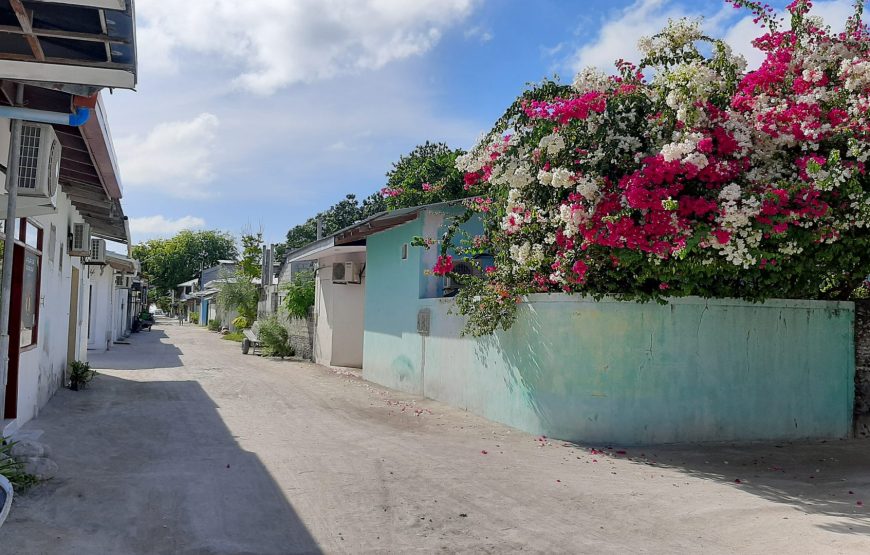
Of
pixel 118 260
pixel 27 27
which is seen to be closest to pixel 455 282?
pixel 27 27

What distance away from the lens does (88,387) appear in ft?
40.9

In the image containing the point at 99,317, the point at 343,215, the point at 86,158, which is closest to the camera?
the point at 86,158

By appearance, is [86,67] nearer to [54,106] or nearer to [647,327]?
[54,106]

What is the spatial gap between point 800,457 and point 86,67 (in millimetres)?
8312

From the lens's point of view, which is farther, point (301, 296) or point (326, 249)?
point (301, 296)

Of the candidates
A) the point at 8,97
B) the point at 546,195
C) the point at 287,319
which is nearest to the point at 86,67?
the point at 8,97

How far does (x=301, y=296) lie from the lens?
70.8ft

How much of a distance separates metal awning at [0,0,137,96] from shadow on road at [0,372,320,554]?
3234 mm

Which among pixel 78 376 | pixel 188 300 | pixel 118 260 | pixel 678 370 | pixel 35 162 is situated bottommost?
pixel 78 376

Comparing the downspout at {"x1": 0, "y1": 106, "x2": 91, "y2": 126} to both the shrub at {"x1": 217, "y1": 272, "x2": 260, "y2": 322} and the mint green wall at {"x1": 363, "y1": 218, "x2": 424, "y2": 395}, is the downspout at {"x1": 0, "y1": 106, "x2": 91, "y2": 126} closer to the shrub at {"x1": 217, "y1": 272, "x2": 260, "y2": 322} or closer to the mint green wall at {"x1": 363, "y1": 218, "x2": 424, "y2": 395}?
the mint green wall at {"x1": 363, "y1": 218, "x2": 424, "y2": 395}

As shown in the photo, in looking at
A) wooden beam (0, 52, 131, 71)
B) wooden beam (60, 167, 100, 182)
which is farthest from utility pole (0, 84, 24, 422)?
wooden beam (60, 167, 100, 182)

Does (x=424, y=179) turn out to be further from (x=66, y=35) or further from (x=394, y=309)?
(x=66, y=35)

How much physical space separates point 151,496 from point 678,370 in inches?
240

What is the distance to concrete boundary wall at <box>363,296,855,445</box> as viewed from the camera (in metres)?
8.54
